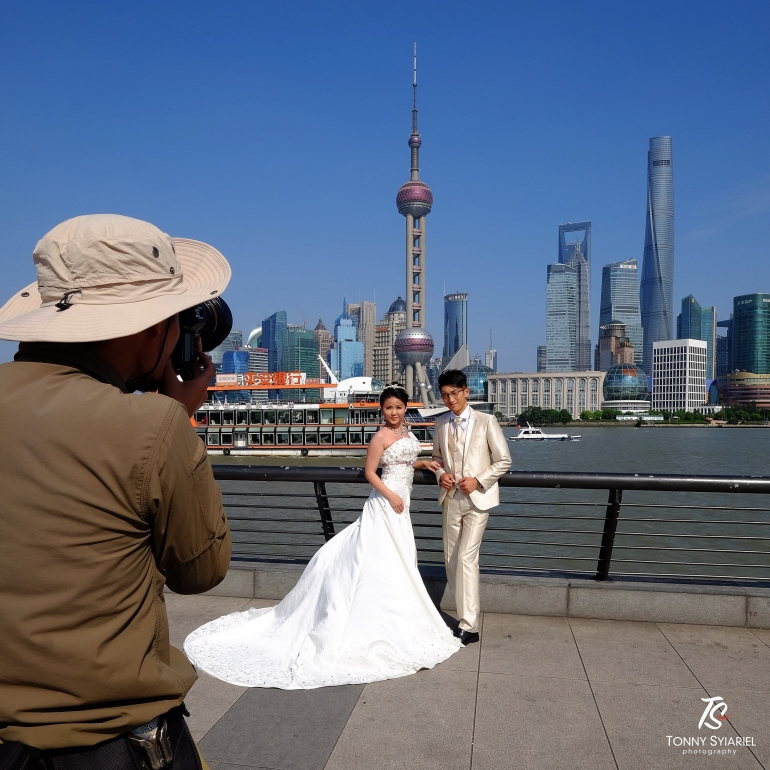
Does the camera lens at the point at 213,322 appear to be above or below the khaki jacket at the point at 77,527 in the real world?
above

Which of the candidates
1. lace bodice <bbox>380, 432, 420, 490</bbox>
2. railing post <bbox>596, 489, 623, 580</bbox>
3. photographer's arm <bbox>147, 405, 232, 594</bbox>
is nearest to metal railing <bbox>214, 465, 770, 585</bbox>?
railing post <bbox>596, 489, 623, 580</bbox>

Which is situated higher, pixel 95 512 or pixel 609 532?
pixel 95 512

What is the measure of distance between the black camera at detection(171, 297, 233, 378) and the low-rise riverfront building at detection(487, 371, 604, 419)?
14464 cm

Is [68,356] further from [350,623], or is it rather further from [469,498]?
[469,498]

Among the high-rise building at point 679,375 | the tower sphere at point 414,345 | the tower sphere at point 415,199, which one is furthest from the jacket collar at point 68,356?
the high-rise building at point 679,375

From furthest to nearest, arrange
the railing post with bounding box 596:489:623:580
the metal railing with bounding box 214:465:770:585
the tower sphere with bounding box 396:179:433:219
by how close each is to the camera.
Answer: the tower sphere with bounding box 396:179:433:219
the railing post with bounding box 596:489:623:580
the metal railing with bounding box 214:465:770:585

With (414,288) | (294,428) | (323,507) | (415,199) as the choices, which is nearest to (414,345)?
(414,288)

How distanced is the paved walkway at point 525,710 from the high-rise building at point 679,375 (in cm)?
16392

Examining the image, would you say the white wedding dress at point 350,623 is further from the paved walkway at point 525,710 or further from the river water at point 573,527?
the river water at point 573,527

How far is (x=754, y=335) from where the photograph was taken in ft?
634

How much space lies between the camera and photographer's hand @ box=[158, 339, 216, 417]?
4.24 ft

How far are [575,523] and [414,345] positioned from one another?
3596 inches

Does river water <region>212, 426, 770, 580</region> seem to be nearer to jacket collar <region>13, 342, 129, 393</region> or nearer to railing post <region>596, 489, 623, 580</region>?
railing post <region>596, 489, 623, 580</region>

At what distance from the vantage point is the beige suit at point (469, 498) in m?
4.08
